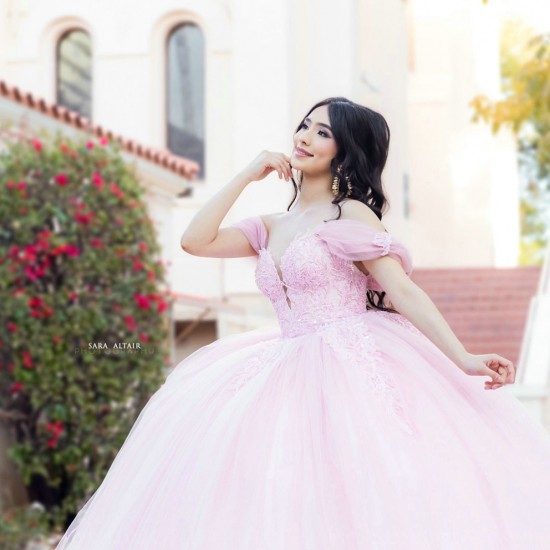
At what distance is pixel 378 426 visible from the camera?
3109 millimetres

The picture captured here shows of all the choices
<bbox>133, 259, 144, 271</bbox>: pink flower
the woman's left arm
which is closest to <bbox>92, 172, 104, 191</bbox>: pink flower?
<bbox>133, 259, 144, 271</bbox>: pink flower

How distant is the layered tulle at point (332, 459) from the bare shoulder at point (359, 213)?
0.92 ft

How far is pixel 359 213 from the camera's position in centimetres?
355

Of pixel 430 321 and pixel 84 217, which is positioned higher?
pixel 84 217

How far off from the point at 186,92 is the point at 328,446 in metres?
12.0

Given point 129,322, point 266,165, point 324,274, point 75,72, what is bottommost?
point 129,322

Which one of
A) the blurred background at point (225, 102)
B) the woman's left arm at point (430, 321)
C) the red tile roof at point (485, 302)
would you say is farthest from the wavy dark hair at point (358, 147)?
the red tile roof at point (485, 302)

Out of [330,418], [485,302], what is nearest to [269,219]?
[330,418]

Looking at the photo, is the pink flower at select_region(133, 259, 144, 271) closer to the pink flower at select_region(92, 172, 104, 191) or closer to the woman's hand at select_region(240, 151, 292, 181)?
the pink flower at select_region(92, 172, 104, 191)

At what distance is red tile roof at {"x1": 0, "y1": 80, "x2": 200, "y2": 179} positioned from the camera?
29.2 feet

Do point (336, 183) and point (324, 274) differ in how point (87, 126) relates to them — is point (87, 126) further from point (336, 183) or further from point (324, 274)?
point (324, 274)

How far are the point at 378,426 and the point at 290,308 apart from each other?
632 millimetres

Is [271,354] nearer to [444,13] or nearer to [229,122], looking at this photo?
[229,122]

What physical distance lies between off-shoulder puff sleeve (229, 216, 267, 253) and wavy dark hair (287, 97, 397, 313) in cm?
28
